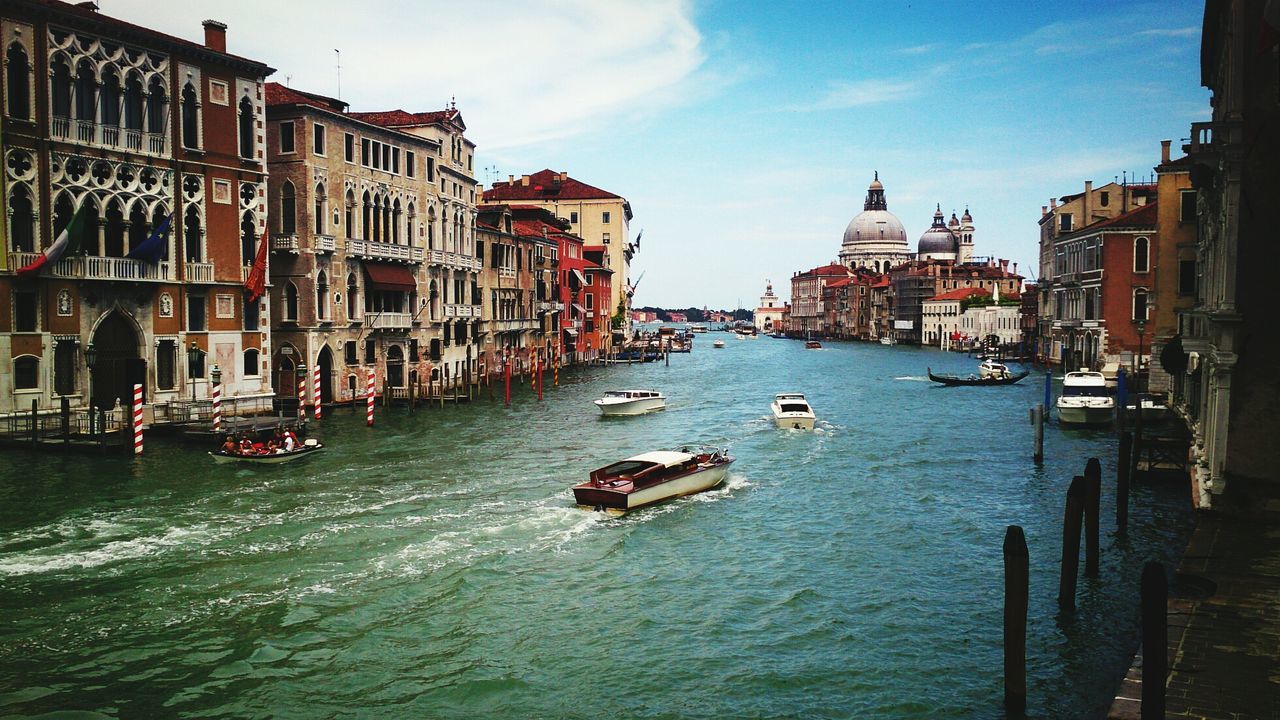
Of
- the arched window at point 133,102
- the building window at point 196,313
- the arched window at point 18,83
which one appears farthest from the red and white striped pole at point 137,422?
the arched window at point 133,102

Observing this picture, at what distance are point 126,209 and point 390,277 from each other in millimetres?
13745

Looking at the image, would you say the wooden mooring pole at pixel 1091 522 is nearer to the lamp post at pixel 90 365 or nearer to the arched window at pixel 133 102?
the lamp post at pixel 90 365

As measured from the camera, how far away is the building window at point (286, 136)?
37.6 metres

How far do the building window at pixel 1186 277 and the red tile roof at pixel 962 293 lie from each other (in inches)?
3463

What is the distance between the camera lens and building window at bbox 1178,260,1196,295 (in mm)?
33594

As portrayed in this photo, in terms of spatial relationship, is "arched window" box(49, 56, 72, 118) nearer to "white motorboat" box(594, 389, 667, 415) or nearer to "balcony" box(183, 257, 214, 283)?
"balcony" box(183, 257, 214, 283)

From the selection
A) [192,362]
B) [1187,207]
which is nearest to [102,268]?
[192,362]

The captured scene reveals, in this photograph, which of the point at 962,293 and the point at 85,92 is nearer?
the point at 85,92

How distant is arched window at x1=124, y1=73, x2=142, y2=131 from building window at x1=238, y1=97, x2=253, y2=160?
3920mm

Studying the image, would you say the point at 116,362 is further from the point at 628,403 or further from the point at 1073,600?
the point at 1073,600

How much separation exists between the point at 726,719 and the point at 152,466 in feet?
64.7

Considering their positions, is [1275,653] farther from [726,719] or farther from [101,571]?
[101,571]

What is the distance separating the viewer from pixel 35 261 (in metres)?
27.0

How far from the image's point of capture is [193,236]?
3189 cm
